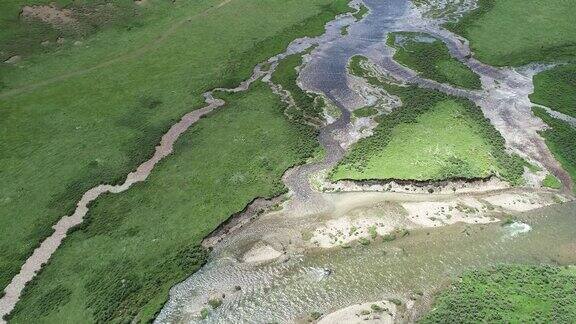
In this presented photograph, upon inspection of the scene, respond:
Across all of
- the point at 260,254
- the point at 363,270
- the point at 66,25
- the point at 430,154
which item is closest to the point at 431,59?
the point at 430,154

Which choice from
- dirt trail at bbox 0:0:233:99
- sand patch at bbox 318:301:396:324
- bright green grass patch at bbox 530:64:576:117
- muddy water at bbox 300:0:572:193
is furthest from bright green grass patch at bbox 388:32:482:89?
sand patch at bbox 318:301:396:324

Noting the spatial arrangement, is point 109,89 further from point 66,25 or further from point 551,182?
point 551,182

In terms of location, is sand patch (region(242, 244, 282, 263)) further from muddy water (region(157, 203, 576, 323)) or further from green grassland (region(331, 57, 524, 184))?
green grassland (region(331, 57, 524, 184))

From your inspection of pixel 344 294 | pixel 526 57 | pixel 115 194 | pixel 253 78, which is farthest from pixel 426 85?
pixel 115 194

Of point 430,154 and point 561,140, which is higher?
point 430,154

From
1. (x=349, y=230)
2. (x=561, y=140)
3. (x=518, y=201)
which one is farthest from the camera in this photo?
(x=561, y=140)

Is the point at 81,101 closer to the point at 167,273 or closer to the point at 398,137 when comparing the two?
the point at 167,273
